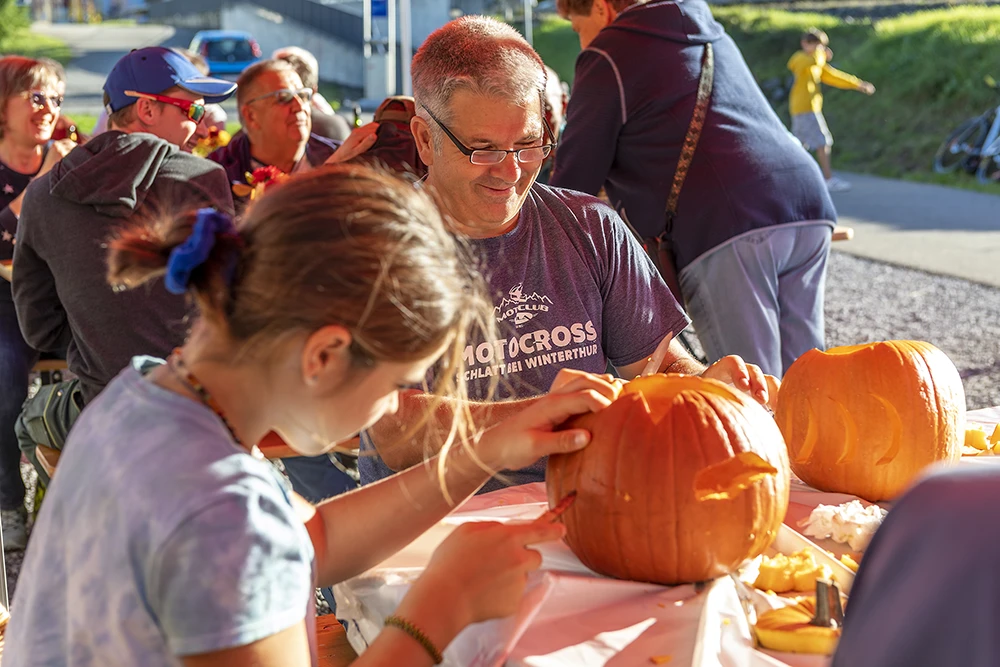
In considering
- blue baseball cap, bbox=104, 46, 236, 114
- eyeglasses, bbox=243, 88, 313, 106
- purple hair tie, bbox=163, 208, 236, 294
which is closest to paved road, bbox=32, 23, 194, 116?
eyeglasses, bbox=243, 88, 313, 106

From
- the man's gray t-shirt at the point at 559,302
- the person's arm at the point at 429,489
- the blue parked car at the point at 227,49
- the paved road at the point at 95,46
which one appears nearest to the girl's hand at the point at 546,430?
the person's arm at the point at 429,489

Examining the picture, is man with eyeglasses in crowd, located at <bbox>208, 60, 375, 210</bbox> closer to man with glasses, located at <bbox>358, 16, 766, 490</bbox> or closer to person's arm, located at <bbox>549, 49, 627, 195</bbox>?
person's arm, located at <bbox>549, 49, 627, 195</bbox>

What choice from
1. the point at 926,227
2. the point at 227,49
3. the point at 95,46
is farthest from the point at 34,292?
the point at 95,46

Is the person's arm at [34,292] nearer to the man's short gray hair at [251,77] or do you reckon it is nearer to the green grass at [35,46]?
the man's short gray hair at [251,77]

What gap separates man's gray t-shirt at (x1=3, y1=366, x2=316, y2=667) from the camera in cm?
109

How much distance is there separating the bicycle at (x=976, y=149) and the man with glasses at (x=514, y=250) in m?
11.5

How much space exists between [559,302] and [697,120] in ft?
4.68

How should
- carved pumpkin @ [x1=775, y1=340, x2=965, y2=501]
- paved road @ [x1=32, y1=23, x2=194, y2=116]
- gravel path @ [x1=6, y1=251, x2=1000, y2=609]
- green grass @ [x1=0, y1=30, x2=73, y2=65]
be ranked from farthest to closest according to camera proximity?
green grass @ [x1=0, y1=30, x2=73, y2=65] < paved road @ [x1=32, y1=23, x2=194, y2=116] < gravel path @ [x1=6, y1=251, x2=1000, y2=609] < carved pumpkin @ [x1=775, y1=340, x2=965, y2=501]

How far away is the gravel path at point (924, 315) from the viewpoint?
627cm

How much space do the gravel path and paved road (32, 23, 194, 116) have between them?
15.8 meters

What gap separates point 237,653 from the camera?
1.11m

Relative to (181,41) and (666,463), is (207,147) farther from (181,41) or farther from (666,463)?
(181,41)

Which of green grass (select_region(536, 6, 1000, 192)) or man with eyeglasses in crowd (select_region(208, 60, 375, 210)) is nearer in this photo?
man with eyeglasses in crowd (select_region(208, 60, 375, 210))

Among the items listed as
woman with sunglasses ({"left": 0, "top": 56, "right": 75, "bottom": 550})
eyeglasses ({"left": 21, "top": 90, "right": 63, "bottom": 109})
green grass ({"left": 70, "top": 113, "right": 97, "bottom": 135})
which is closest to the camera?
woman with sunglasses ({"left": 0, "top": 56, "right": 75, "bottom": 550})
